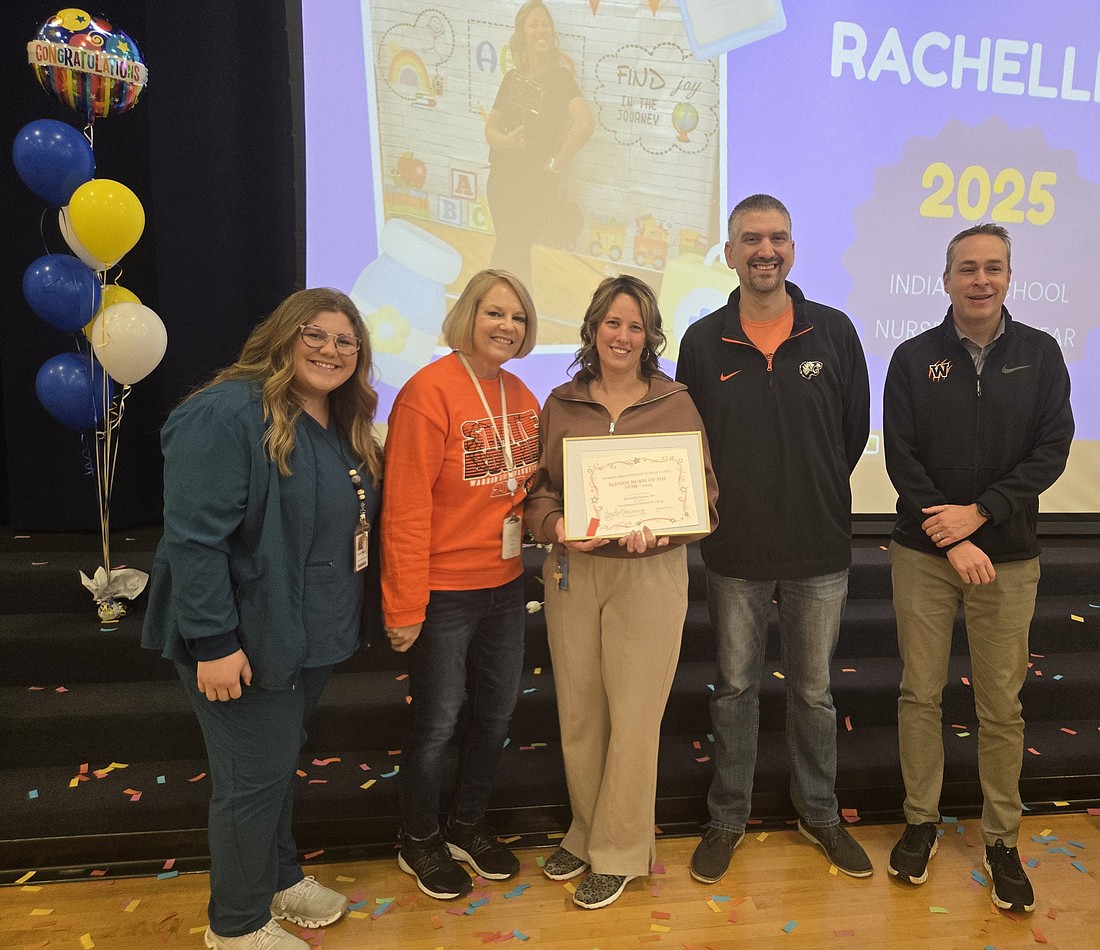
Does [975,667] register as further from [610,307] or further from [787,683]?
[610,307]

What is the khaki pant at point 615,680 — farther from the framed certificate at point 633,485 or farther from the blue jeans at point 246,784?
the blue jeans at point 246,784

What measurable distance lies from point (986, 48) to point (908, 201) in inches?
33.1

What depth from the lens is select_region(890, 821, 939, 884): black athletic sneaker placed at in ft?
7.00

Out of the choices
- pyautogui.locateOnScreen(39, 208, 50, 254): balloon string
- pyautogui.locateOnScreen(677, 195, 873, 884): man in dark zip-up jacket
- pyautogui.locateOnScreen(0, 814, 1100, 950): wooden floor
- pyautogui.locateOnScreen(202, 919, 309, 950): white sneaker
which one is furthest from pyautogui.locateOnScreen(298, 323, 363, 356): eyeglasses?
pyautogui.locateOnScreen(39, 208, 50, 254): balloon string

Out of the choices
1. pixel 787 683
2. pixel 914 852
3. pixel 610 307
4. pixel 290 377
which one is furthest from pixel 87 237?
pixel 914 852

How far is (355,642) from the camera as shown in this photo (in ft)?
5.88

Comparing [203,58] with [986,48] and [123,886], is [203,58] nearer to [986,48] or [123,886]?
[123,886]

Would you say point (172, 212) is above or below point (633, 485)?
above

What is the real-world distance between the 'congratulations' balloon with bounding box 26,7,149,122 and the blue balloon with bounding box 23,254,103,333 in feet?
2.08

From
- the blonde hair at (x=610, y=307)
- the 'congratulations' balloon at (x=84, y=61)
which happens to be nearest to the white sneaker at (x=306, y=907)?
the blonde hair at (x=610, y=307)

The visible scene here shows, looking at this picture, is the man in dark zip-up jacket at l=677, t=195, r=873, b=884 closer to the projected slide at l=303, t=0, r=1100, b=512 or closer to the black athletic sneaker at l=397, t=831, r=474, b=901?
the black athletic sneaker at l=397, t=831, r=474, b=901

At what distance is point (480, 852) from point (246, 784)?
0.81 meters

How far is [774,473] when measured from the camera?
203 cm

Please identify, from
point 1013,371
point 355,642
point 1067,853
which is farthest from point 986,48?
point 355,642
